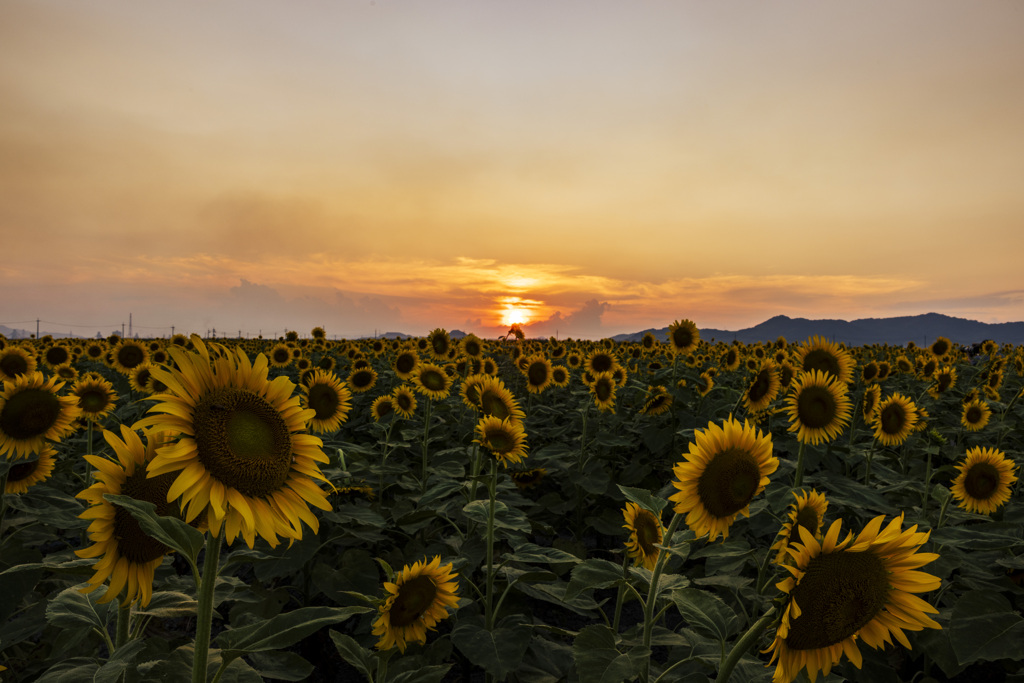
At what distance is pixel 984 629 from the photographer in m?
2.73

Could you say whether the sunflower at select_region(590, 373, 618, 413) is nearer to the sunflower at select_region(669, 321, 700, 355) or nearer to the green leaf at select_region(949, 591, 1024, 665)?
the sunflower at select_region(669, 321, 700, 355)

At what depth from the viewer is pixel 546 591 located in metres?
3.04

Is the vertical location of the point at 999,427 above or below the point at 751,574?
above

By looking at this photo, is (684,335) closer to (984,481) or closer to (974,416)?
(974,416)

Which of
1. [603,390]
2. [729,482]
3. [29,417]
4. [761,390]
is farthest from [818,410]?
[29,417]

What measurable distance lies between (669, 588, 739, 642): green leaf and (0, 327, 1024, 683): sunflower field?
12mm

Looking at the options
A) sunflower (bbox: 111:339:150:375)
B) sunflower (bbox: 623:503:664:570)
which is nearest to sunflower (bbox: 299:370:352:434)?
sunflower (bbox: 623:503:664:570)

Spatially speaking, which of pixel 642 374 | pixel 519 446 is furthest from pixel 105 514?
pixel 642 374

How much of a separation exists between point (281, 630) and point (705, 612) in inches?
64.4

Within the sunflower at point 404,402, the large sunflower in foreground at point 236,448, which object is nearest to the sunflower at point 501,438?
the large sunflower in foreground at point 236,448

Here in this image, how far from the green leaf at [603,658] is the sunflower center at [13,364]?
6740 mm

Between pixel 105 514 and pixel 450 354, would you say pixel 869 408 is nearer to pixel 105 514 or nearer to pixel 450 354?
pixel 105 514

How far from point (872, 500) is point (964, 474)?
173 cm

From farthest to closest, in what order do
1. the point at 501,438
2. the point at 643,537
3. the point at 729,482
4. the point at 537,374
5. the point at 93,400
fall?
1. the point at 537,374
2. the point at 93,400
3. the point at 501,438
4. the point at 643,537
5. the point at 729,482
